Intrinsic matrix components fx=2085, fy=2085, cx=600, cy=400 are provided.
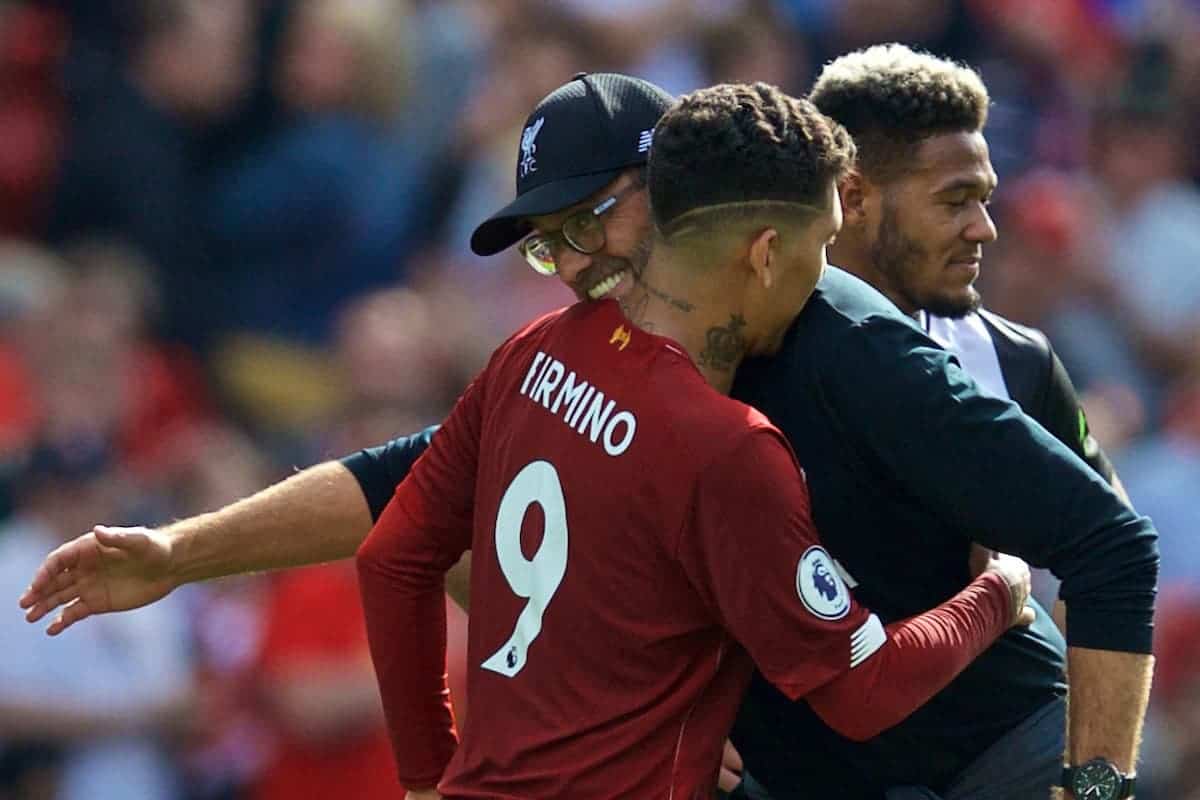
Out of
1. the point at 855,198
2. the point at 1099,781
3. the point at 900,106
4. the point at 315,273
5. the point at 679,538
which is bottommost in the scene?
the point at 1099,781

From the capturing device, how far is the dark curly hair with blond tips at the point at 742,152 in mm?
3062

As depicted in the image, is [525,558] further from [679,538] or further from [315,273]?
[315,273]

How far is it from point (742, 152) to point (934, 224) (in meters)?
0.76

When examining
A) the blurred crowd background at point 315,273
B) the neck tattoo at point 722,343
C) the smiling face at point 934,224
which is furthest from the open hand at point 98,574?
the blurred crowd background at point 315,273

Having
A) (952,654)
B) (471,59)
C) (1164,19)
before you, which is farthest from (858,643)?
(1164,19)

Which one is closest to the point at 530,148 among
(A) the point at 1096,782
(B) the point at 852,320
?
(B) the point at 852,320

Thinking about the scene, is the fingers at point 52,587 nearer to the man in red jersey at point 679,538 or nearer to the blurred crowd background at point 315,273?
the man in red jersey at point 679,538

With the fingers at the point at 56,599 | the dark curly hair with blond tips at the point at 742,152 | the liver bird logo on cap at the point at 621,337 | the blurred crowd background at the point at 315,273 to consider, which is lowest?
the liver bird logo on cap at the point at 621,337

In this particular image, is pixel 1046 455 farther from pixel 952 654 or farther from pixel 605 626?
pixel 605 626

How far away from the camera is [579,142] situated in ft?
11.0

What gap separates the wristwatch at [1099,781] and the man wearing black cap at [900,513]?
15mm

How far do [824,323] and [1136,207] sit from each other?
5.53m

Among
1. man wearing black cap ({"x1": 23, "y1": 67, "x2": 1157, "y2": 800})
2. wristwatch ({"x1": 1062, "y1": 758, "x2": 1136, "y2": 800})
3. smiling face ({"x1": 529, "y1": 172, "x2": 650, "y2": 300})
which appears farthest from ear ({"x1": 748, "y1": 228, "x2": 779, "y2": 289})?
wristwatch ({"x1": 1062, "y1": 758, "x2": 1136, "y2": 800})

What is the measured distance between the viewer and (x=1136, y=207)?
8.41 meters
